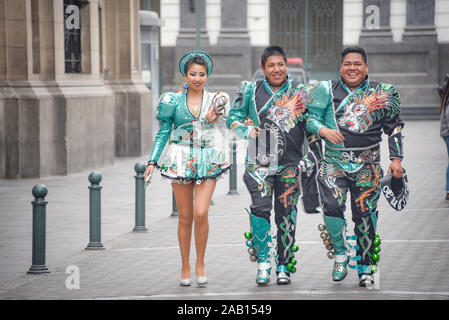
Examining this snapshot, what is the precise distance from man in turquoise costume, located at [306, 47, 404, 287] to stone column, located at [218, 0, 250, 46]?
94.1 feet

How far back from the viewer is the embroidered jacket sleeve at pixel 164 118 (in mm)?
7633

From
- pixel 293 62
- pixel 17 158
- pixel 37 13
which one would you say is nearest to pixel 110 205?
pixel 17 158

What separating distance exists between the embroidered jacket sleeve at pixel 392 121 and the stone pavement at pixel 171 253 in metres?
1.04

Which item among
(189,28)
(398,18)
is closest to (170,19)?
(189,28)

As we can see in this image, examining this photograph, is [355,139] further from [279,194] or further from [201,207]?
[201,207]

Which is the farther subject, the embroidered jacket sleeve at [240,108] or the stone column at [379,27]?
the stone column at [379,27]

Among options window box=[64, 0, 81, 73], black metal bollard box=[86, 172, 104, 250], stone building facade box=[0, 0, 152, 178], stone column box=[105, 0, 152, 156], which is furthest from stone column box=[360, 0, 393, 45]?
black metal bollard box=[86, 172, 104, 250]

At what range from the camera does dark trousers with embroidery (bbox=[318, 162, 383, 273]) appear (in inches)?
294

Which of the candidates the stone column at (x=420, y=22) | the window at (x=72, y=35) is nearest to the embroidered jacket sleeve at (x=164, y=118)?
the window at (x=72, y=35)

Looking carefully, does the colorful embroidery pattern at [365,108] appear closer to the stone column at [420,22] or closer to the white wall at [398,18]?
the stone column at [420,22]

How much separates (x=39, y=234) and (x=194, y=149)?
1.72 metres

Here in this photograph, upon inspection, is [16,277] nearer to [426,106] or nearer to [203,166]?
[203,166]
